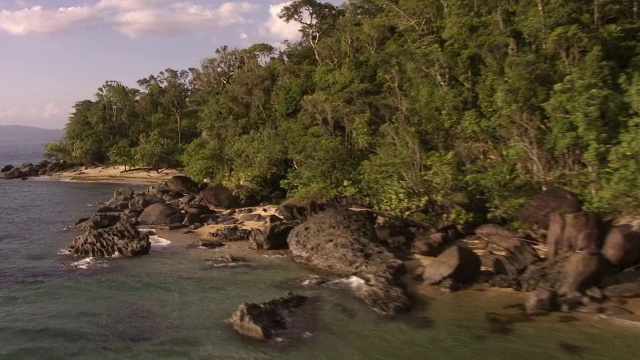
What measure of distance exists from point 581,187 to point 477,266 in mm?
7564

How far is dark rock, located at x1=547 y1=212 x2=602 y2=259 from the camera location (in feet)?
69.6

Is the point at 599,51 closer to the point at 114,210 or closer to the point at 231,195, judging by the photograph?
the point at 231,195

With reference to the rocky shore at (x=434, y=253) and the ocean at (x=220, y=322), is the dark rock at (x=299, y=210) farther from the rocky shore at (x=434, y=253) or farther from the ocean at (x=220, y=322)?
the ocean at (x=220, y=322)

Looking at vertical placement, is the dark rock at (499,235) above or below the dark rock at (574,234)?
below

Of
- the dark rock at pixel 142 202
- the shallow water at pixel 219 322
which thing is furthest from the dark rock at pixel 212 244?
the dark rock at pixel 142 202

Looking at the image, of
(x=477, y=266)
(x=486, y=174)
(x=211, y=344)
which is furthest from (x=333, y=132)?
Answer: (x=211, y=344)

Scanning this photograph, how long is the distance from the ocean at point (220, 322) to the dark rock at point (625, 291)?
1986 millimetres

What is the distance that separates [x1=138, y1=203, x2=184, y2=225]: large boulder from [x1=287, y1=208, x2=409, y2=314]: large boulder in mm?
11250

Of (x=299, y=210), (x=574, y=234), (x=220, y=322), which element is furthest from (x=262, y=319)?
(x=299, y=210)

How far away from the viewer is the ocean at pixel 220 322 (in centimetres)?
1593

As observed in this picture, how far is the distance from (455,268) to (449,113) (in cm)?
1466

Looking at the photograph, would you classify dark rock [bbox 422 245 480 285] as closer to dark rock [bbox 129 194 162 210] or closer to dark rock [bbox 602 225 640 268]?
dark rock [bbox 602 225 640 268]

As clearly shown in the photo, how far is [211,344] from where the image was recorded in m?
16.5

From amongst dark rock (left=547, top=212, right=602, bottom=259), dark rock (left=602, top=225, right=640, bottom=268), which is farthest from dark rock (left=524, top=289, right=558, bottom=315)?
dark rock (left=602, top=225, right=640, bottom=268)
